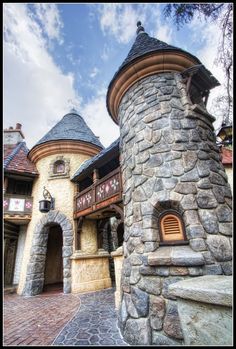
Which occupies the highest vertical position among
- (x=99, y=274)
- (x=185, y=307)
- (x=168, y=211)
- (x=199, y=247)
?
(x=168, y=211)

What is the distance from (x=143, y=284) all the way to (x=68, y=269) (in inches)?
190

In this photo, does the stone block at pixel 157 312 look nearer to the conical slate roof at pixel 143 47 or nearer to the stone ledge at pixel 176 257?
the stone ledge at pixel 176 257

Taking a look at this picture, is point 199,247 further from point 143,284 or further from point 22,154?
point 22,154

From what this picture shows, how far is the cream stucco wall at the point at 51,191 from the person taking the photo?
299 inches

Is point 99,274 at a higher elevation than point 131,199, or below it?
below

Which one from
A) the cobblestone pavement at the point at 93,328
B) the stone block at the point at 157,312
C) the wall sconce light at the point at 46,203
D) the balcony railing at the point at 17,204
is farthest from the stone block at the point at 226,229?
the balcony railing at the point at 17,204

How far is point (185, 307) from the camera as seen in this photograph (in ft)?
4.75

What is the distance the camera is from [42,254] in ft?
23.9

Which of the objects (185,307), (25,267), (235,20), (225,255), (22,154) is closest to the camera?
(185,307)

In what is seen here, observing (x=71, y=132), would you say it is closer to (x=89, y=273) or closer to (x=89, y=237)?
(x=89, y=237)

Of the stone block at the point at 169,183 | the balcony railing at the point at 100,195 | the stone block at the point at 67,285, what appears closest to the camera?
the stone block at the point at 169,183

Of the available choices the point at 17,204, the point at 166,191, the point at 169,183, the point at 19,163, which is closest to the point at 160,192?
the point at 166,191

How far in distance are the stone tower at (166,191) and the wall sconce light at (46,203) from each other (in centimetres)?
414

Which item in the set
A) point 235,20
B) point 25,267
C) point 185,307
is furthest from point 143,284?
point 25,267
